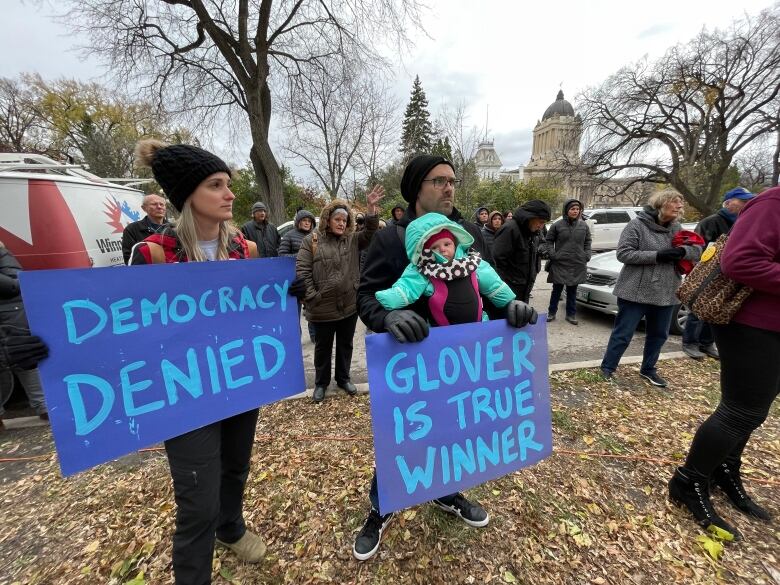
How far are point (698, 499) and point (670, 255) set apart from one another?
83.4 inches

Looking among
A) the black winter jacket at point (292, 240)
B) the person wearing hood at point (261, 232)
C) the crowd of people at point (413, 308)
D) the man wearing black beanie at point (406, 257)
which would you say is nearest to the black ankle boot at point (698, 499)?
the crowd of people at point (413, 308)

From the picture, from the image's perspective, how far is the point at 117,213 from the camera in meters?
4.87

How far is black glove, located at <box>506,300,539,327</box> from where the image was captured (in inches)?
65.7

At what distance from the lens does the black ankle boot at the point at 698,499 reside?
6.45 ft

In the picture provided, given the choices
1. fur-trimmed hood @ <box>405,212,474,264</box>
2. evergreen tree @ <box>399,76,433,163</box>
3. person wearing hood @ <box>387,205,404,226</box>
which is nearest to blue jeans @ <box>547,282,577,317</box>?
person wearing hood @ <box>387,205,404,226</box>

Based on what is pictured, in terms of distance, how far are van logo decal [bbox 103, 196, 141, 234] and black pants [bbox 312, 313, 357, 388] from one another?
3538 millimetres

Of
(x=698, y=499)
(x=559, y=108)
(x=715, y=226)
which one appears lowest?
(x=698, y=499)

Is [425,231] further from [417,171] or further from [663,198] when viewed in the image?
[663,198]

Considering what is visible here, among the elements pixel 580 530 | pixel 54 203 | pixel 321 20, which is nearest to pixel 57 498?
pixel 54 203

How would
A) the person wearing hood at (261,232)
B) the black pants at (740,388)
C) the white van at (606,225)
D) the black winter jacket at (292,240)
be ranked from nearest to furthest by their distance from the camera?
the black pants at (740,388) → the black winter jacket at (292,240) → the person wearing hood at (261,232) → the white van at (606,225)

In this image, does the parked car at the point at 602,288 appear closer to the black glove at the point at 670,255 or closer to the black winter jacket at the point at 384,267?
the black glove at the point at 670,255

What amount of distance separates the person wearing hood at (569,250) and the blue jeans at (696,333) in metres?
1.58

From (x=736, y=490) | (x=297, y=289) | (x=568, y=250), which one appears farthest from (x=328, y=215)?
(x=568, y=250)

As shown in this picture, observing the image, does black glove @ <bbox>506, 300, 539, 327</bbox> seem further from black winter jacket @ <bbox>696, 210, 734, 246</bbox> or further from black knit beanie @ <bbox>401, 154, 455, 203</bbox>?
black winter jacket @ <bbox>696, 210, 734, 246</bbox>
